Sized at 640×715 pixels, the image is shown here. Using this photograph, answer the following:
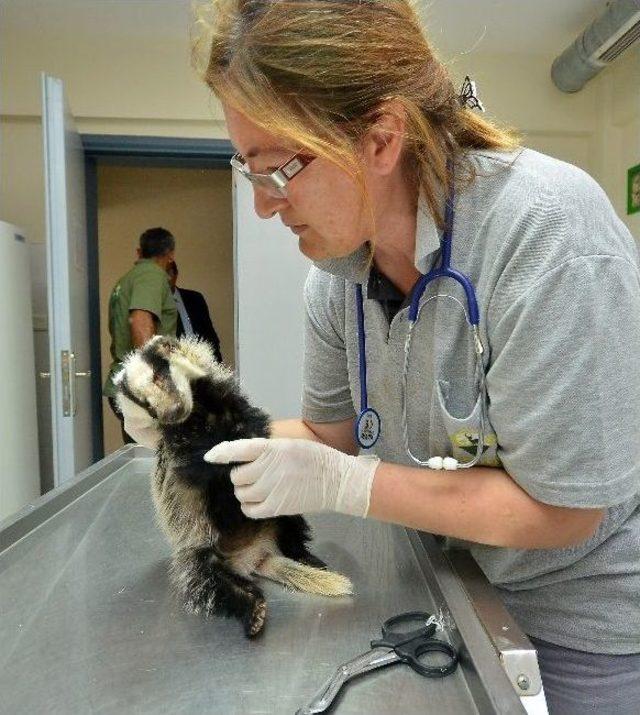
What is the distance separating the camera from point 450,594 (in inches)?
26.8

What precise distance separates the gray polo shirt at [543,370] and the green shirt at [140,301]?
7.00 feet

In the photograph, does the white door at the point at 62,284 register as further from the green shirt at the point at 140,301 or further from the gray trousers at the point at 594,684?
the gray trousers at the point at 594,684

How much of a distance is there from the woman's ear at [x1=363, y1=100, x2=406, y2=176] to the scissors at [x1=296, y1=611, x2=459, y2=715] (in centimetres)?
50

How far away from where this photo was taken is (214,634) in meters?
0.64

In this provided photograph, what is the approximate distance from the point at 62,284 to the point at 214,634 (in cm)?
158

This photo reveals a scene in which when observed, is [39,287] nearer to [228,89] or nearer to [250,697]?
[228,89]

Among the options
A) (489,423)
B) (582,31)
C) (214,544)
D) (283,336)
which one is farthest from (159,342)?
(582,31)

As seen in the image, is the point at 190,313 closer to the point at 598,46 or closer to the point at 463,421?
the point at 598,46

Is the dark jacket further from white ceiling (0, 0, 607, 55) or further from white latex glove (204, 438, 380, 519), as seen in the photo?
white latex glove (204, 438, 380, 519)

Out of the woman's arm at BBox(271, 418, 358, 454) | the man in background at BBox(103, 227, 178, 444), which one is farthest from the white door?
the woman's arm at BBox(271, 418, 358, 454)

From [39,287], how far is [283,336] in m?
1.09

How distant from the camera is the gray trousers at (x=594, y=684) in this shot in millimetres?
722

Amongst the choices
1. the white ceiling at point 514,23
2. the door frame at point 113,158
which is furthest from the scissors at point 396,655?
the door frame at point 113,158

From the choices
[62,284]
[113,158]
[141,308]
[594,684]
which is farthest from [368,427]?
[113,158]
